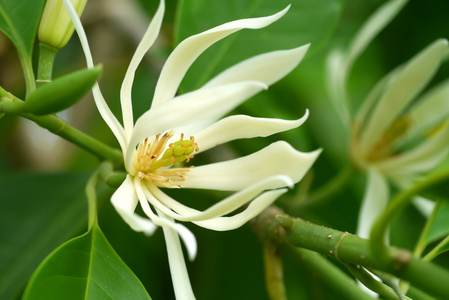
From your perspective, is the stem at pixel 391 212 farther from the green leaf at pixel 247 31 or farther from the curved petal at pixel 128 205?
the green leaf at pixel 247 31

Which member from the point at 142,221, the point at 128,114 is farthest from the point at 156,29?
the point at 142,221

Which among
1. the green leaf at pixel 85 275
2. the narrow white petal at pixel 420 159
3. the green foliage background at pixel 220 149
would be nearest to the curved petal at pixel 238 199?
the green leaf at pixel 85 275

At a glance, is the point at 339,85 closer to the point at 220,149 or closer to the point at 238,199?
the point at 220,149

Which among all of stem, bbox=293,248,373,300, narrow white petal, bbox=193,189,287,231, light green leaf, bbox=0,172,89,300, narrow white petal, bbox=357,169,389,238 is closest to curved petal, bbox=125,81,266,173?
narrow white petal, bbox=193,189,287,231

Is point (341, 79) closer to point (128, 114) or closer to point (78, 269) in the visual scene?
point (128, 114)

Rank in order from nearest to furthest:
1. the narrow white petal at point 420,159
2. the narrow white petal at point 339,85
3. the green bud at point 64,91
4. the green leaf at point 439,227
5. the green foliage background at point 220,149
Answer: the green bud at point 64,91 → the green leaf at point 439,227 → the green foliage background at point 220,149 → the narrow white petal at point 420,159 → the narrow white petal at point 339,85

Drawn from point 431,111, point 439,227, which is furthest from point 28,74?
point 431,111

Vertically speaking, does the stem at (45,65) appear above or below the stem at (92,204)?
above
